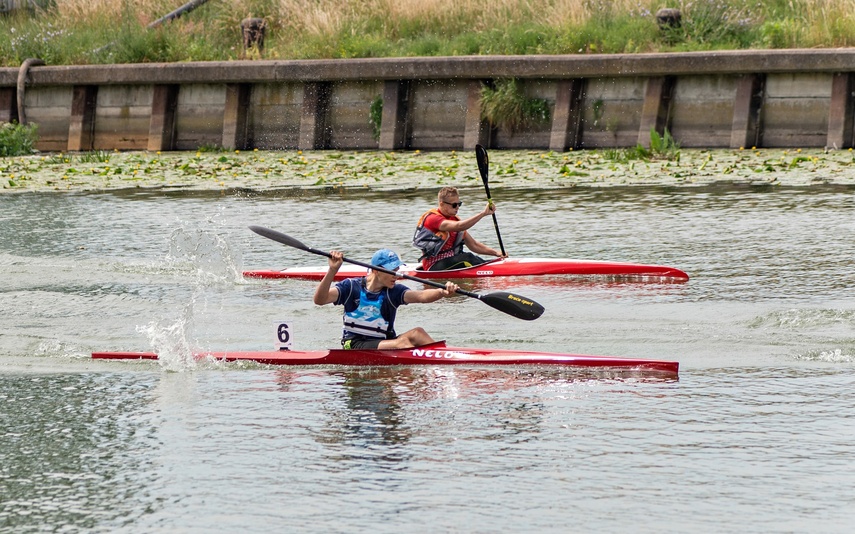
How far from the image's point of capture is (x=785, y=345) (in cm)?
934

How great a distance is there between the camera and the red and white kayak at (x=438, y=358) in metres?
8.84

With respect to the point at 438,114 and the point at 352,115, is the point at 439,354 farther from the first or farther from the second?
the point at 352,115

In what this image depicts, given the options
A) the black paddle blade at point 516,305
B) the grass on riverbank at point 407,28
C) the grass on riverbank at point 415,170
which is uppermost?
the grass on riverbank at point 407,28

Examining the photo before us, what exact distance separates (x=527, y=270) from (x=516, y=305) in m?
2.99

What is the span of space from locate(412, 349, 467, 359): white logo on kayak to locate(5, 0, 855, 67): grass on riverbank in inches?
505

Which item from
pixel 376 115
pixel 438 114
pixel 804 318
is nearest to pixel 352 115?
pixel 376 115

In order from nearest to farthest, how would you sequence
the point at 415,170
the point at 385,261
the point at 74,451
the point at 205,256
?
1. the point at 74,451
2. the point at 385,261
3. the point at 205,256
4. the point at 415,170

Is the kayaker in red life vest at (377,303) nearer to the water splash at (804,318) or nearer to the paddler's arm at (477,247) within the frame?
the water splash at (804,318)

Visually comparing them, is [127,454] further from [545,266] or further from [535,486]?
[545,266]

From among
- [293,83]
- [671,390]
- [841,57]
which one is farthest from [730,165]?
[671,390]

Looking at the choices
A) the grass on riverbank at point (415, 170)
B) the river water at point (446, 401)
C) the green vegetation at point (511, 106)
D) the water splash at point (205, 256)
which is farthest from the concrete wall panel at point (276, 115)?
the river water at point (446, 401)

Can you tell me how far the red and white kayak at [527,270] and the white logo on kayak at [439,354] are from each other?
339cm

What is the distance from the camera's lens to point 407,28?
23891mm

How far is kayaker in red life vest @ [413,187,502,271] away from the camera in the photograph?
12.6 meters
